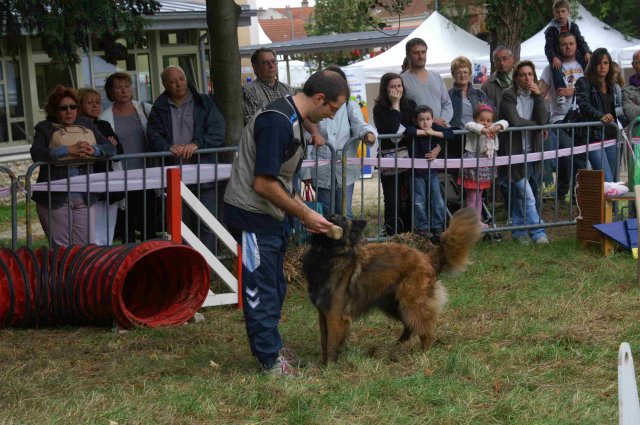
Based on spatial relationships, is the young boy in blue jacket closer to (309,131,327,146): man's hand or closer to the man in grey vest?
(309,131,327,146): man's hand

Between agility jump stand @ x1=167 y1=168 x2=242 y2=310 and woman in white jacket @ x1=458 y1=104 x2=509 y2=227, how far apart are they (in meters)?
Result: 3.05

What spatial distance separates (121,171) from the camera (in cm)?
838

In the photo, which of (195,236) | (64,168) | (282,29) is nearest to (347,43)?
(64,168)

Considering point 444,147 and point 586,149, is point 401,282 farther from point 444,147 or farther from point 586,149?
point 586,149

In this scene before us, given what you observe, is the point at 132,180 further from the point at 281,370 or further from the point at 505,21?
the point at 505,21

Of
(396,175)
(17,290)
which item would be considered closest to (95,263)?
(17,290)

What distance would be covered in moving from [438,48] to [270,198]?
18.5 m

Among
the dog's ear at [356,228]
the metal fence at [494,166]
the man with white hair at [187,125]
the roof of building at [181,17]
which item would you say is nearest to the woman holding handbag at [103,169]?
the man with white hair at [187,125]

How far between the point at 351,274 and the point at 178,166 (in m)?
3.12

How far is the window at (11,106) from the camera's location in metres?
19.8

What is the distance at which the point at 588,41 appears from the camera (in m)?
22.2

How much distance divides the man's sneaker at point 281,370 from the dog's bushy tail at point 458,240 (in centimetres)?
124

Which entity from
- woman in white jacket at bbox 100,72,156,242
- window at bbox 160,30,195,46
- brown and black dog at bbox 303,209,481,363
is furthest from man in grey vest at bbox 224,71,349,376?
window at bbox 160,30,195,46

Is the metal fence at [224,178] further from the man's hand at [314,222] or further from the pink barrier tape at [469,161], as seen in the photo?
the man's hand at [314,222]
